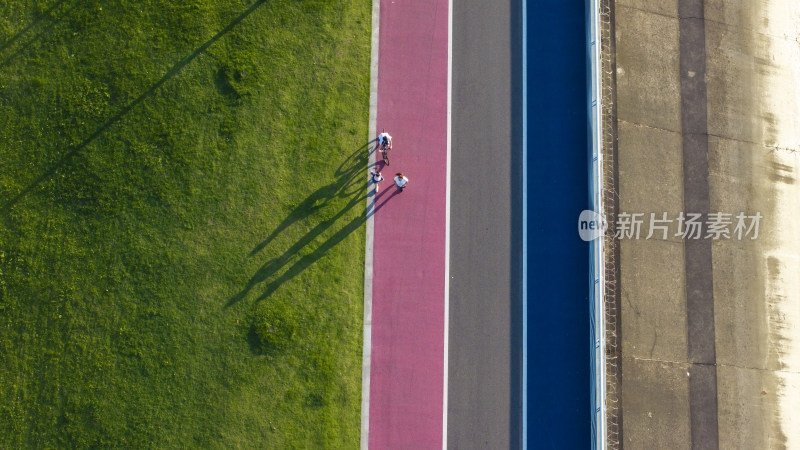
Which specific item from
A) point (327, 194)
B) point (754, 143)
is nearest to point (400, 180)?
point (327, 194)

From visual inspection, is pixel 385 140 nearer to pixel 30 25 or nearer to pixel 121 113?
pixel 121 113

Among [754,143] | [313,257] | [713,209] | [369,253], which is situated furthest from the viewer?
[754,143]

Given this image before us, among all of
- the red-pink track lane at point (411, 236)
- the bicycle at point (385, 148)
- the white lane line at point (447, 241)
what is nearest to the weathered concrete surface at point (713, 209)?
the white lane line at point (447, 241)

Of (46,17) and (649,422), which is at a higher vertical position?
(46,17)

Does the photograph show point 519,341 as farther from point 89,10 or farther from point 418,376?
point 89,10

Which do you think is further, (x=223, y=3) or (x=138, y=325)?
(x=223, y=3)

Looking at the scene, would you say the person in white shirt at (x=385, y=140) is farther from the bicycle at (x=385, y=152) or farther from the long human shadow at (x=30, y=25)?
the long human shadow at (x=30, y=25)

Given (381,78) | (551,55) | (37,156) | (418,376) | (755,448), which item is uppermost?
(551,55)

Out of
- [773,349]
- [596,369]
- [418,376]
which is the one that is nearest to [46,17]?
[418,376]
